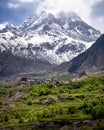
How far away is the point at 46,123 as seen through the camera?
19712 cm

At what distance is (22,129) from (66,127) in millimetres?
26479

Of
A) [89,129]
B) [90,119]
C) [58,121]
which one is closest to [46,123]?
[58,121]

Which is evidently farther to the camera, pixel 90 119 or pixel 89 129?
pixel 90 119

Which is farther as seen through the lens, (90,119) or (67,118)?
(67,118)

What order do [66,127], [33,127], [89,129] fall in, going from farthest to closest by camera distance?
[33,127], [66,127], [89,129]

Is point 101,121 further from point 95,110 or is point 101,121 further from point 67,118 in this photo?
point 67,118

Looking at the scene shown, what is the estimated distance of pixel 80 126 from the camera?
174m

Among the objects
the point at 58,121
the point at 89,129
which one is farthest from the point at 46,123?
the point at 89,129

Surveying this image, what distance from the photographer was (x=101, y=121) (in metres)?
172

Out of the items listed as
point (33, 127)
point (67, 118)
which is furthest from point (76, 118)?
point (33, 127)

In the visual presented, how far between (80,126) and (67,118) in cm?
2531

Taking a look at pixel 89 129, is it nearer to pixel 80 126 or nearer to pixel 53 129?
pixel 80 126

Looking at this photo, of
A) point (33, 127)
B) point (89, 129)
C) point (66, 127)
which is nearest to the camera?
point (89, 129)

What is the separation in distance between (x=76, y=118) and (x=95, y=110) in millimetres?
11645
